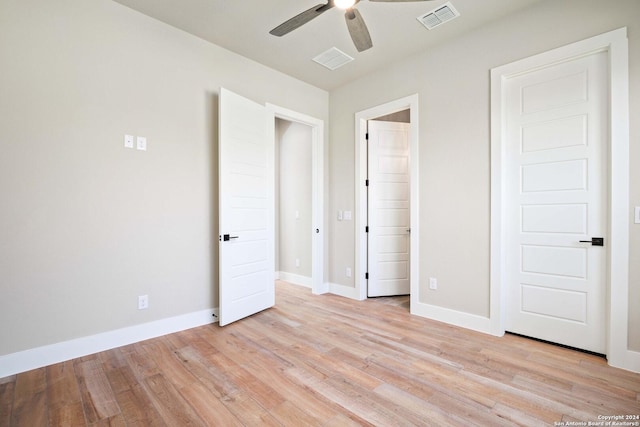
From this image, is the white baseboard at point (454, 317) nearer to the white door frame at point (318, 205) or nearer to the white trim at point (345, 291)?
the white trim at point (345, 291)

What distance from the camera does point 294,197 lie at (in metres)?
5.00

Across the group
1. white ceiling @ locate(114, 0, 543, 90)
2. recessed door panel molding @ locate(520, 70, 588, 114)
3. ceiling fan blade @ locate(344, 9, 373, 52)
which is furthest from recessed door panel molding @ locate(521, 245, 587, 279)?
ceiling fan blade @ locate(344, 9, 373, 52)

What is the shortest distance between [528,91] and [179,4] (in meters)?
3.18

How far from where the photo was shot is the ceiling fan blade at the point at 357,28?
206 cm

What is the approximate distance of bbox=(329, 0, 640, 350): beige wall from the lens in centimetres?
248

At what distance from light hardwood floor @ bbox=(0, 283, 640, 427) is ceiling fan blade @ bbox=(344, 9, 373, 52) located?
2517mm

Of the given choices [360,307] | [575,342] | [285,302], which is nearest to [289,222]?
[285,302]

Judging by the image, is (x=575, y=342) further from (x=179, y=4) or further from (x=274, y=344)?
(x=179, y=4)

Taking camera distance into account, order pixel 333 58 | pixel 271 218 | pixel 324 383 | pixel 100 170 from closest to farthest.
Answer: pixel 324 383 → pixel 100 170 → pixel 333 58 → pixel 271 218

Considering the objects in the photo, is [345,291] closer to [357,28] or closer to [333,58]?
[333,58]

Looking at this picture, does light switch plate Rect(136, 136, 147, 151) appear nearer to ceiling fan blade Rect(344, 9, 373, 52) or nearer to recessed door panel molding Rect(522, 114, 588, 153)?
ceiling fan blade Rect(344, 9, 373, 52)

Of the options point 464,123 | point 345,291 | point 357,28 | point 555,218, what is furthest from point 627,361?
point 357,28

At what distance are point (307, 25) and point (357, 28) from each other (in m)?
0.91

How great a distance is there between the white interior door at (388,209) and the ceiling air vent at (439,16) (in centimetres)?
145
